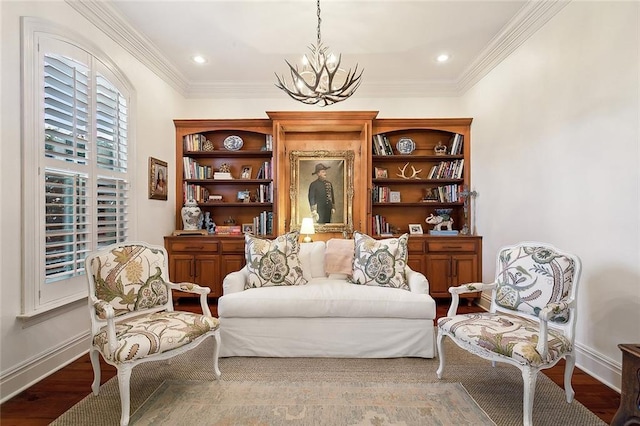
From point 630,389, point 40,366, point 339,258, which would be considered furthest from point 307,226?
point 630,389

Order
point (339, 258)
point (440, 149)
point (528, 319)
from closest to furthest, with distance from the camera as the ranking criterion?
point (528, 319) < point (339, 258) < point (440, 149)

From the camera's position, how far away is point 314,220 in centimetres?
434

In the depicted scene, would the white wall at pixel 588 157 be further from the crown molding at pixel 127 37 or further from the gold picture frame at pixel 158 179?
the gold picture frame at pixel 158 179

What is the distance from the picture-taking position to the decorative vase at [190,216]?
397cm

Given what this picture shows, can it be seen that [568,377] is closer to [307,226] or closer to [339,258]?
[339,258]

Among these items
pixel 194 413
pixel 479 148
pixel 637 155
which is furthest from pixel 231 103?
pixel 637 155

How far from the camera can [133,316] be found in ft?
6.68

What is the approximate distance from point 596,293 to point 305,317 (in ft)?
6.87

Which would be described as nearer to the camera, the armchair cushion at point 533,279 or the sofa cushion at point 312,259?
the armchair cushion at point 533,279

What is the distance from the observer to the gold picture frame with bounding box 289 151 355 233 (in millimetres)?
4332

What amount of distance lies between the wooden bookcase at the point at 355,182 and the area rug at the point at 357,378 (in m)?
1.44

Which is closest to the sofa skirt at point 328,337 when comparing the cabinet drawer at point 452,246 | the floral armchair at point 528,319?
the floral armchair at point 528,319

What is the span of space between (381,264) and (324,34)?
2339 mm

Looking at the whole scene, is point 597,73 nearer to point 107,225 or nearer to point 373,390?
point 373,390
